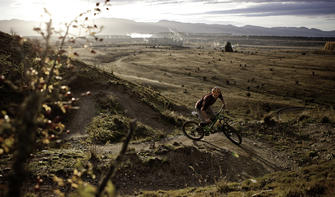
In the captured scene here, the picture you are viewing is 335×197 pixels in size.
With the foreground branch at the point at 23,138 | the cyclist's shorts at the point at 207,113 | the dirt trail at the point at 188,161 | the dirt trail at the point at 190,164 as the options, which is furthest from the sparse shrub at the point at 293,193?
the foreground branch at the point at 23,138

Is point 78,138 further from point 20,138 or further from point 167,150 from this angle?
point 20,138

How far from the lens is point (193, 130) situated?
42.3 feet

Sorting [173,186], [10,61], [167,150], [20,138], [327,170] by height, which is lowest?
[173,186]

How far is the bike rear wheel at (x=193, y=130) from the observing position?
12727 mm

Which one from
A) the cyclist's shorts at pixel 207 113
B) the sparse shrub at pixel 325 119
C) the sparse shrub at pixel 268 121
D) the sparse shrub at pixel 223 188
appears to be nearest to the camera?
the sparse shrub at pixel 223 188

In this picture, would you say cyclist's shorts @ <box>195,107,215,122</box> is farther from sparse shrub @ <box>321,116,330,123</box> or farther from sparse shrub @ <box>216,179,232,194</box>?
sparse shrub @ <box>321,116,330,123</box>

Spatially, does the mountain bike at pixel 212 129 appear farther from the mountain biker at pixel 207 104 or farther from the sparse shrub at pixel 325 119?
the sparse shrub at pixel 325 119

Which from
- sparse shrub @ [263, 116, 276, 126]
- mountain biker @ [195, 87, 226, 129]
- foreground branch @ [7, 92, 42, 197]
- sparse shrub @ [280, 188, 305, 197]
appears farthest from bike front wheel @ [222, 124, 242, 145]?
foreground branch @ [7, 92, 42, 197]

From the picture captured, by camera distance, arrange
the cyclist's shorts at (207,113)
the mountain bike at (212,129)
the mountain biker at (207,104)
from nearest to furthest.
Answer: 1. the mountain biker at (207,104)
2. the cyclist's shorts at (207,113)
3. the mountain bike at (212,129)

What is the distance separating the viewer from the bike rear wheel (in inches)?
501

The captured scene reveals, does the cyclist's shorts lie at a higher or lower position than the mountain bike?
higher

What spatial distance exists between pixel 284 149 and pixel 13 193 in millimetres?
13633

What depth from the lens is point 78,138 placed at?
13023 millimetres

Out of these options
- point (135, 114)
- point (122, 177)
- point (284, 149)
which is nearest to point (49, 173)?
point (122, 177)
